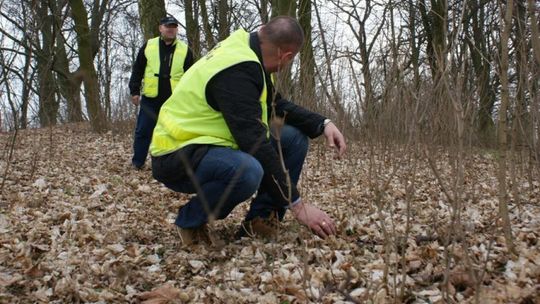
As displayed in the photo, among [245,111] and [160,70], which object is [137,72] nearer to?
[160,70]

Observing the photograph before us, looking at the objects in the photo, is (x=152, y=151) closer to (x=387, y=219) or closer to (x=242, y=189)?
(x=242, y=189)

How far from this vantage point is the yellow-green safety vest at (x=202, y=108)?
2387 mm

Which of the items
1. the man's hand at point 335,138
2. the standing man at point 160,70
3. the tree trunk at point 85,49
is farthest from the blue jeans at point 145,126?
the tree trunk at point 85,49

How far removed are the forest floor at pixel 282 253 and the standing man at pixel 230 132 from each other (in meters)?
0.21

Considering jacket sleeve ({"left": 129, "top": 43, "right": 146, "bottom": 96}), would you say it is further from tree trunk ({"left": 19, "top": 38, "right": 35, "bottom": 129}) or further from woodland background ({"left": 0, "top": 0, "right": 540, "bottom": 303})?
tree trunk ({"left": 19, "top": 38, "right": 35, "bottom": 129})

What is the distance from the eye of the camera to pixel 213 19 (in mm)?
11688

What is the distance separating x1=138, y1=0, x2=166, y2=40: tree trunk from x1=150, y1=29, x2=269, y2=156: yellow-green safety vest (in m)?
6.80

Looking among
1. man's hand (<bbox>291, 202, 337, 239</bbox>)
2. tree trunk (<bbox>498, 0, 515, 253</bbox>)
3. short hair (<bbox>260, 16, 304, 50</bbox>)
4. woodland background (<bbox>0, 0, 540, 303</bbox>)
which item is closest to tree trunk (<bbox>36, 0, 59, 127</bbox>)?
woodland background (<bbox>0, 0, 540, 303</bbox>)

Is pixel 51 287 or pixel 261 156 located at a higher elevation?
pixel 261 156

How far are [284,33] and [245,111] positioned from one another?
1.41 feet

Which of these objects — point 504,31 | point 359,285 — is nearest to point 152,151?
point 359,285

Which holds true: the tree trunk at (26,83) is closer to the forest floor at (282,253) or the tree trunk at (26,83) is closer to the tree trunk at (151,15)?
the forest floor at (282,253)

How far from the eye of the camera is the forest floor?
1.82 m

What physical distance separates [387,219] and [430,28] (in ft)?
30.3
